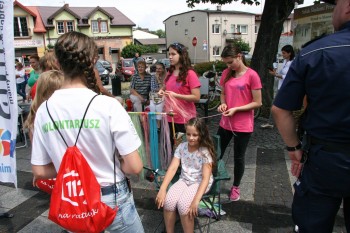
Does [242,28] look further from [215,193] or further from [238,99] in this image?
[215,193]

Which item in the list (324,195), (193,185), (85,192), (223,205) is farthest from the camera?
(223,205)

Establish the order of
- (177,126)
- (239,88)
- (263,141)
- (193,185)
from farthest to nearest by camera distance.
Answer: (263,141), (177,126), (239,88), (193,185)

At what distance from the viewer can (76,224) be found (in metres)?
1.40

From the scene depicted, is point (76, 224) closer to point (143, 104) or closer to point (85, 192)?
point (85, 192)

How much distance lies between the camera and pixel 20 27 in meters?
32.9

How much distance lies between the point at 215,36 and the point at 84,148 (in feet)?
148

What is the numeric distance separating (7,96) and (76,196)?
193cm

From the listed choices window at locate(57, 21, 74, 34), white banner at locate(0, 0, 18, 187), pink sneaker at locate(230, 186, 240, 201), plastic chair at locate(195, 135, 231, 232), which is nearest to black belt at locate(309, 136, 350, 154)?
plastic chair at locate(195, 135, 231, 232)

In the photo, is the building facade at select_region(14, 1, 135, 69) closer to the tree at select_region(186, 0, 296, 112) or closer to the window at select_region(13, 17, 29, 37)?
the window at select_region(13, 17, 29, 37)

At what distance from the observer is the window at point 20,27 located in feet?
107

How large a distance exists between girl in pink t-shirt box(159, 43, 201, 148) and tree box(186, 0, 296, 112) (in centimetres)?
429

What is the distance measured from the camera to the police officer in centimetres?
151

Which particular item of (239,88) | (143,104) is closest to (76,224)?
(239,88)

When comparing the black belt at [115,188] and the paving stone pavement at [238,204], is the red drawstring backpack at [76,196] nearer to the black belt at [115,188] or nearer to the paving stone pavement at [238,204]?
the black belt at [115,188]
